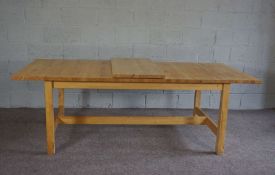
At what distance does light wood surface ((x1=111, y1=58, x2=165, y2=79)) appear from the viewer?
2467mm

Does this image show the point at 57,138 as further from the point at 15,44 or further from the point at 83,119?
the point at 15,44

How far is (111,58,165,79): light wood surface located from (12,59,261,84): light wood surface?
0.04m

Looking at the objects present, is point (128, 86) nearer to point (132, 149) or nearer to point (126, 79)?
point (126, 79)

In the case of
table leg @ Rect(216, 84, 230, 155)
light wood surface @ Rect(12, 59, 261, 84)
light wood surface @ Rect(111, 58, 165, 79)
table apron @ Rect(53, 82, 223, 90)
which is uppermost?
light wood surface @ Rect(111, 58, 165, 79)

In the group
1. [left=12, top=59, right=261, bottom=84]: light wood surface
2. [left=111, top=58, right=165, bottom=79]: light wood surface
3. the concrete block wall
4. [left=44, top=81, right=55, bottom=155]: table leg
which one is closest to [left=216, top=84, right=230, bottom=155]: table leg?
[left=12, top=59, right=261, bottom=84]: light wood surface

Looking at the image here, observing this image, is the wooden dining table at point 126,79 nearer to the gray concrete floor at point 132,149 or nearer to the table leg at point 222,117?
the table leg at point 222,117

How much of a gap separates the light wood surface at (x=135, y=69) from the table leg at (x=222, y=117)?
0.58 m

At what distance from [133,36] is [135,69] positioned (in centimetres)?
122

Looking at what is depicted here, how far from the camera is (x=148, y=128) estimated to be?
3385 millimetres

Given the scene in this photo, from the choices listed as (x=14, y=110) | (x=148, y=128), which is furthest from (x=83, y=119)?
(x=14, y=110)

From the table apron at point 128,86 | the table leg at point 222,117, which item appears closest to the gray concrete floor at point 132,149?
the table leg at point 222,117

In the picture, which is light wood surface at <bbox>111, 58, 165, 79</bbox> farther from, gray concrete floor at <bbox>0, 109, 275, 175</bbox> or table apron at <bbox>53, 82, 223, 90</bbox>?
gray concrete floor at <bbox>0, 109, 275, 175</bbox>

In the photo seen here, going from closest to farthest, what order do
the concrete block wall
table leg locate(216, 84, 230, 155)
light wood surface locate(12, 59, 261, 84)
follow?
light wood surface locate(12, 59, 261, 84) < table leg locate(216, 84, 230, 155) < the concrete block wall

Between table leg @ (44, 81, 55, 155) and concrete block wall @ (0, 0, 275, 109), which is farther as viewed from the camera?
concrete block wall @ (0, 0, 275, 109)
